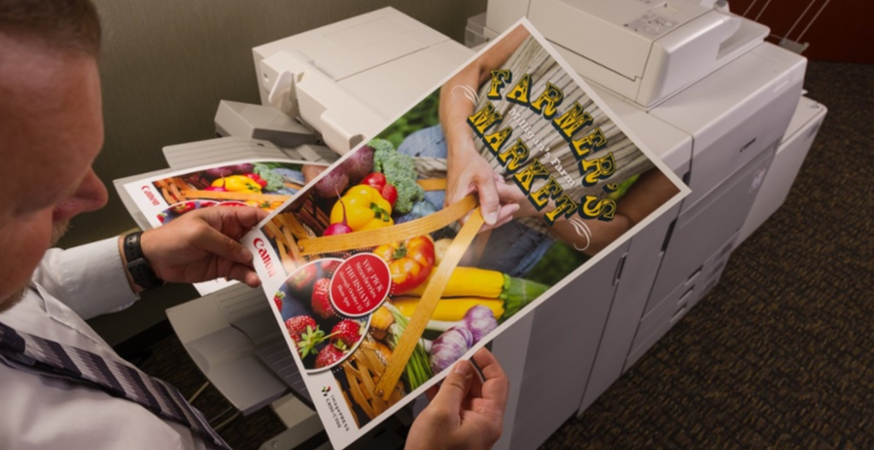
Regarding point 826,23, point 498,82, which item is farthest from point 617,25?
point 826,23

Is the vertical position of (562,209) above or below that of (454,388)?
above

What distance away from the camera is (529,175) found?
0.70 m

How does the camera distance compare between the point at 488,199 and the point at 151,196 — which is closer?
the point at 488,199

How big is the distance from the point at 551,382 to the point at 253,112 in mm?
796

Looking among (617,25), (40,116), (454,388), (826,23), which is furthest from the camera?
(826,23)

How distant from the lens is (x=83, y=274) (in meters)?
0.83

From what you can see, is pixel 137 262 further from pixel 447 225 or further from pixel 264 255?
pixel 447 225

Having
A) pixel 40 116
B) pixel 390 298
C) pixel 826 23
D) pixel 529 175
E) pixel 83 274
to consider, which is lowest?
pixel 826 23

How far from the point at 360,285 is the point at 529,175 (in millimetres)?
245

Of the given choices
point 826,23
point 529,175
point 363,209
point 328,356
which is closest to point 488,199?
point 529,175

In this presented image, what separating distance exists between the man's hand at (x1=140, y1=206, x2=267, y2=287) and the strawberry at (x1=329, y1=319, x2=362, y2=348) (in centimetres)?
18

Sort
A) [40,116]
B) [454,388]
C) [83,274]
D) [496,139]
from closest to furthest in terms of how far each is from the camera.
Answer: [40,116], [454,388], [496,139], [83,274]

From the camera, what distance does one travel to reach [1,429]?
1.73 feet

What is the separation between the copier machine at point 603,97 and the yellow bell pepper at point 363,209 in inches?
6.9
